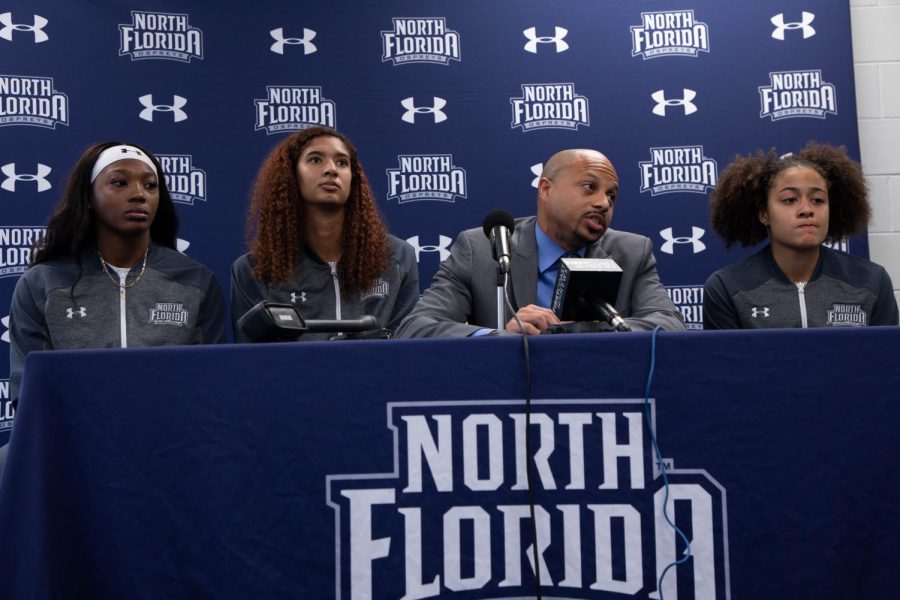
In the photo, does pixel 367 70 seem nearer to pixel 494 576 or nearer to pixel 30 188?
pixel 30 188

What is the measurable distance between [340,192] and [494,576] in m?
1.77

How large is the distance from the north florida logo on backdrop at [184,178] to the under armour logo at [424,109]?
86 cm

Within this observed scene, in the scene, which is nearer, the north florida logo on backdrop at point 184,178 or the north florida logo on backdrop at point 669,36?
the north florida logo on backdrop at point 184,178

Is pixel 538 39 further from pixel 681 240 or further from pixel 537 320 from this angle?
pixel 537 320

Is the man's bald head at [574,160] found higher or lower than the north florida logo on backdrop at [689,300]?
higher

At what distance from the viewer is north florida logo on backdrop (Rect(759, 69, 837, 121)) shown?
3.38 metres

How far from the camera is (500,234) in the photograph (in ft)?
5.94

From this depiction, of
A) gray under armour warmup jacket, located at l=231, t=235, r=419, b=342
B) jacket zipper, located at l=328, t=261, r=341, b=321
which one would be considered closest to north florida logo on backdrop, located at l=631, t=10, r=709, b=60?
gray under armour warmup jacket, located at l=231, t=235, r=419, b=342

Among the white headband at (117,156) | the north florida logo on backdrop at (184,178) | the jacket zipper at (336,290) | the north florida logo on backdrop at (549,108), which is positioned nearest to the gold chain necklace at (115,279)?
the white headband at (117,156)

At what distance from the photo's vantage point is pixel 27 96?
128 inches

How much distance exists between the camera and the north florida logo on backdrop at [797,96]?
338 centimetres

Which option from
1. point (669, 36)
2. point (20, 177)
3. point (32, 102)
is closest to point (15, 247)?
point (20, 177)

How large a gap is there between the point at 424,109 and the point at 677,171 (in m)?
1.07

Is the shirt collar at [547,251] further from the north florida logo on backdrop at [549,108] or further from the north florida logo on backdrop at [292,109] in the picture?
the north florida logo on backdrop at [292,109]
